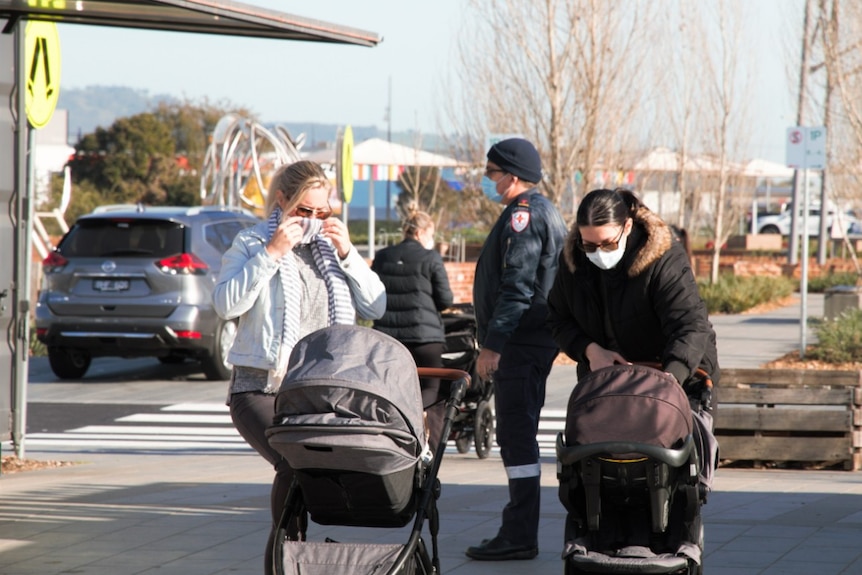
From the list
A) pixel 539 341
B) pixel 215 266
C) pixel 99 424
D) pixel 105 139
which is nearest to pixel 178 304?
pixel 215 266

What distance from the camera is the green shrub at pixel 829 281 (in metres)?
33.0

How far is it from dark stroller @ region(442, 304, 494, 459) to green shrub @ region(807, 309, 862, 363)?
780 cm

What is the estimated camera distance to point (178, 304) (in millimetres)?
15703

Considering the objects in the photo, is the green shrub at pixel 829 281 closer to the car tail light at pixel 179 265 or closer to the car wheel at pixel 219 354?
the car wheel at pixel 219 354

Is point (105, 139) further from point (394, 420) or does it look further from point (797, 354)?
point (394, 420)

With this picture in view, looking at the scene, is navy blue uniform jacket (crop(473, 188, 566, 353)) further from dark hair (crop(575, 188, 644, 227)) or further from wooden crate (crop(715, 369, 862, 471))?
wooden crate (crop(715, 369, 862, 471))

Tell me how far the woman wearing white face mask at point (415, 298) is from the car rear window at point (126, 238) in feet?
18.4

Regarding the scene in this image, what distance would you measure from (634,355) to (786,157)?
13.1 m

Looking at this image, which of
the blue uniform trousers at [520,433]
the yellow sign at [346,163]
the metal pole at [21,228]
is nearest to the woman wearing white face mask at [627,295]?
A: the blue uniform trousers at [520,433]

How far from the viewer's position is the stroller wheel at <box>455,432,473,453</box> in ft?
36.9

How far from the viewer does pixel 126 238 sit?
16062 mm

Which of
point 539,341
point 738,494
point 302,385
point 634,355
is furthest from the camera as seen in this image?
point 738,494

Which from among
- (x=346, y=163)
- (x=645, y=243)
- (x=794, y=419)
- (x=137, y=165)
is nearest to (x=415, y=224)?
(x=794, y=419)

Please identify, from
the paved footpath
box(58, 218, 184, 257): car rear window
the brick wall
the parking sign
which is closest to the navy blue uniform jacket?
the paved footpath
